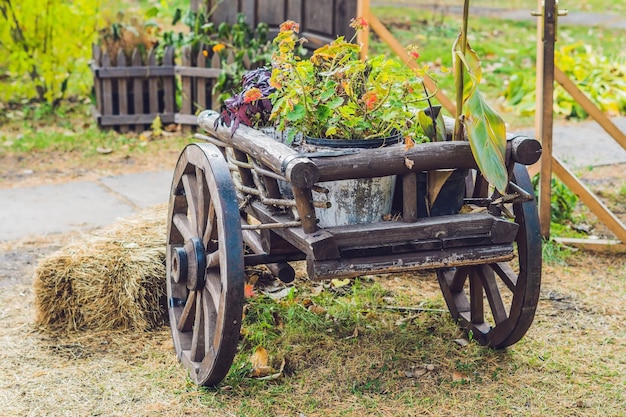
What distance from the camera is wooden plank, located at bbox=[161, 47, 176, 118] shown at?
24.1 feet

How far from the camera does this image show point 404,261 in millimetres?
3090

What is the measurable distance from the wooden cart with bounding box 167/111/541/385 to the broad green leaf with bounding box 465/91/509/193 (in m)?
0.11

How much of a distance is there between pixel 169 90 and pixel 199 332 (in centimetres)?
436

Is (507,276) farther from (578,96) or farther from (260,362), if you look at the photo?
(578,96)

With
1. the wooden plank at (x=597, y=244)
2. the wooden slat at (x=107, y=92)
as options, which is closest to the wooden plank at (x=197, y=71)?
the wooden slat at (x=107, y=92)

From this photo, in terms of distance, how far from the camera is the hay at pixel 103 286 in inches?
156

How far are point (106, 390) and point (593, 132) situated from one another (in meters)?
5.50

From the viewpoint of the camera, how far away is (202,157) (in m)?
3.36

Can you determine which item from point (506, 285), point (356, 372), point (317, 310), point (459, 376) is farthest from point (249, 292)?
point (506, 285)

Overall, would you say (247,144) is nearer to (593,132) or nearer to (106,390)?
(106,390)

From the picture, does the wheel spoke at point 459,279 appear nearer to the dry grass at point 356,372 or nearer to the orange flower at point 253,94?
the dry grass at point 356,372

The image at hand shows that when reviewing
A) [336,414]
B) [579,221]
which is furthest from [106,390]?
[579,221]

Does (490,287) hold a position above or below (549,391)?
above

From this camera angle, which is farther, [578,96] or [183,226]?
[578,96]
